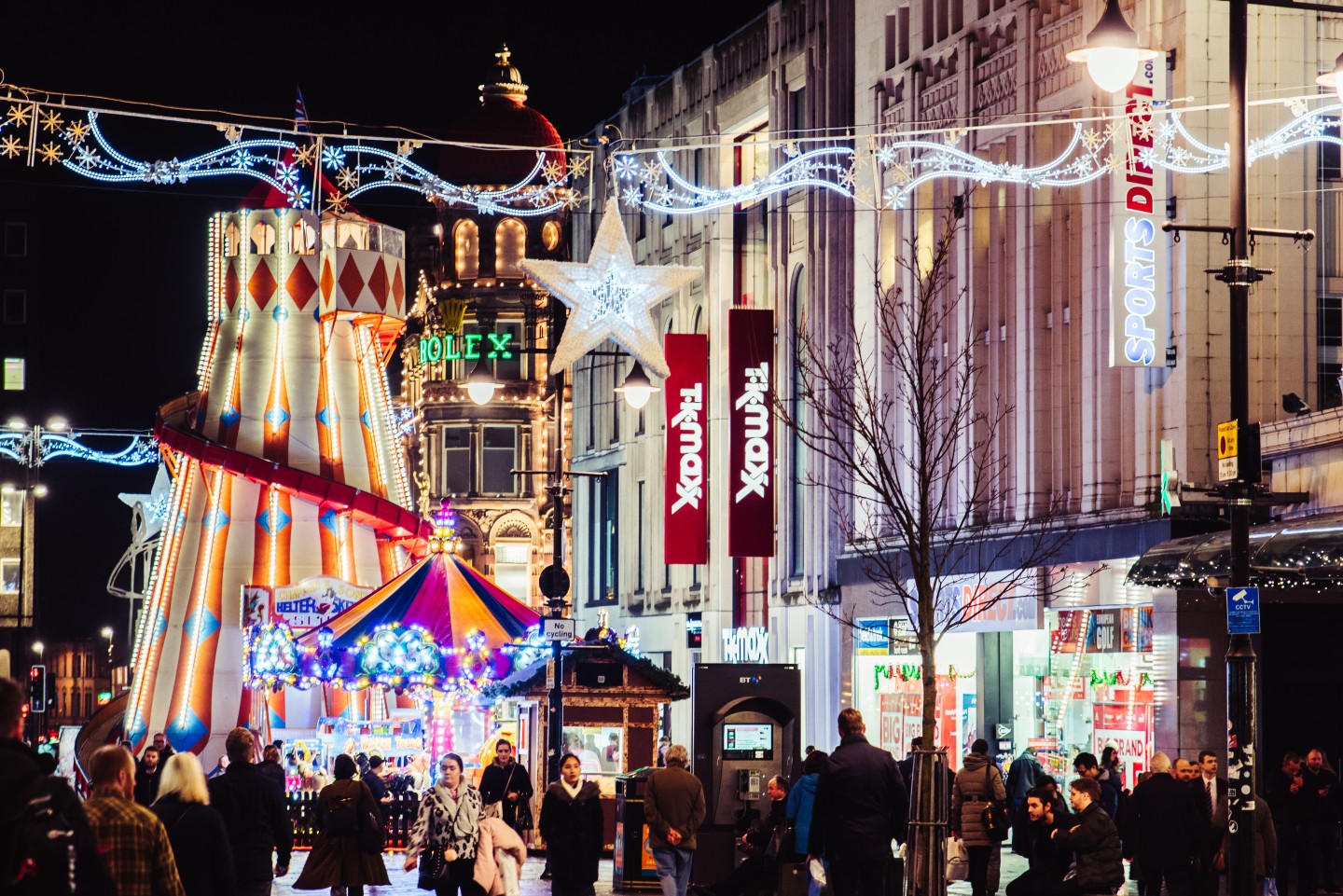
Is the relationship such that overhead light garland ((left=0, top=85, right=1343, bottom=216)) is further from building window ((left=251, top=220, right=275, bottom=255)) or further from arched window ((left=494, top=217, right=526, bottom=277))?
arched window ((left=494, top=217, right=526, bottom=277))

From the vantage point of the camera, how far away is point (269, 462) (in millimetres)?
33625

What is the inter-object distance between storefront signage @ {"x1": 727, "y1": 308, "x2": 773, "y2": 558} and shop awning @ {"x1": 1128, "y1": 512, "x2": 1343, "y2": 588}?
1396 cm

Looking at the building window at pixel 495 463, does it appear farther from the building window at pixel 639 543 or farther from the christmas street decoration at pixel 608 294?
the christmas street decoration at pixel 608 294

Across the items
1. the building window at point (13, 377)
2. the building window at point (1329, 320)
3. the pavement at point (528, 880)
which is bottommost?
the pavement at point (528, 880)

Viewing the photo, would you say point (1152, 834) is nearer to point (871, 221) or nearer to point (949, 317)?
point (949, 317)

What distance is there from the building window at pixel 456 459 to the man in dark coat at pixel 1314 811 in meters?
46.2

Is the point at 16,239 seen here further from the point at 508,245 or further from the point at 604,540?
the point at 604,540

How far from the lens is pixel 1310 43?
27.7 m

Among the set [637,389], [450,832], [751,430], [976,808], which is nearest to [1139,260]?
[637,389]

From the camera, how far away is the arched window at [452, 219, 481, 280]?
67.1 meters

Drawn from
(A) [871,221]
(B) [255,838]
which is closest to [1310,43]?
(A) [871,221]

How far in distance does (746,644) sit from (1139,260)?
1784cm

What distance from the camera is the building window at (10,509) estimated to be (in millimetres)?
97562

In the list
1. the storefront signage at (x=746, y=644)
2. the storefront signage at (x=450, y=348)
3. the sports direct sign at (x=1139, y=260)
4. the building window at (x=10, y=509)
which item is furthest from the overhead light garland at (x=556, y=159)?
the building window at (x=10, y=509)
